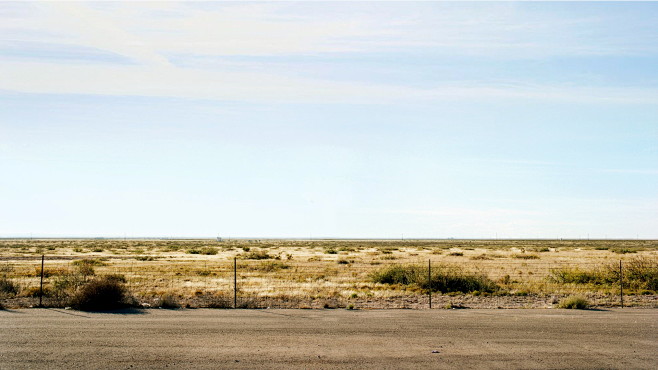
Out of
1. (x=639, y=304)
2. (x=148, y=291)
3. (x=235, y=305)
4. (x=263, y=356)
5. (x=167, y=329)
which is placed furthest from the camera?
(x=148, y=291)

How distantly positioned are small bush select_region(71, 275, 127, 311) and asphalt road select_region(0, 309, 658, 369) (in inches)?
35.7

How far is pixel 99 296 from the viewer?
21.0 m

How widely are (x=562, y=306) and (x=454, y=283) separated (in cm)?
821

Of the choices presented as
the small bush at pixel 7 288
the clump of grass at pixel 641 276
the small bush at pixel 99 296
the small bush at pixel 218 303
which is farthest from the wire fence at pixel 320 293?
the small bush at pixel 99 296

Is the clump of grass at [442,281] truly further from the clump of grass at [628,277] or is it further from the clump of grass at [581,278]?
the clump of grass at [628,277]

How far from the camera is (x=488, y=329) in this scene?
1717cm

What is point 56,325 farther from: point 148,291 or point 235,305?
point 148,291

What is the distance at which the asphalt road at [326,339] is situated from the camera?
505 inches

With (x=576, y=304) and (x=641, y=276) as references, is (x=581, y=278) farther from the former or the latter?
(x=576, y=304)

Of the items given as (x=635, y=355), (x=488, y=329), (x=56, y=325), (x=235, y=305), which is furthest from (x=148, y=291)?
(x=635, y=355)

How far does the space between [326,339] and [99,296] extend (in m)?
10.4

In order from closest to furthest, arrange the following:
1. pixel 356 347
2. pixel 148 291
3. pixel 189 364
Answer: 1. pixel 189 364
2. pixel 356 347
3. pixel 148 291

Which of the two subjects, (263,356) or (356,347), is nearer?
(263,356)

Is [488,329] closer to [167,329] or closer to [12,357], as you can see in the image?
[167,329]
